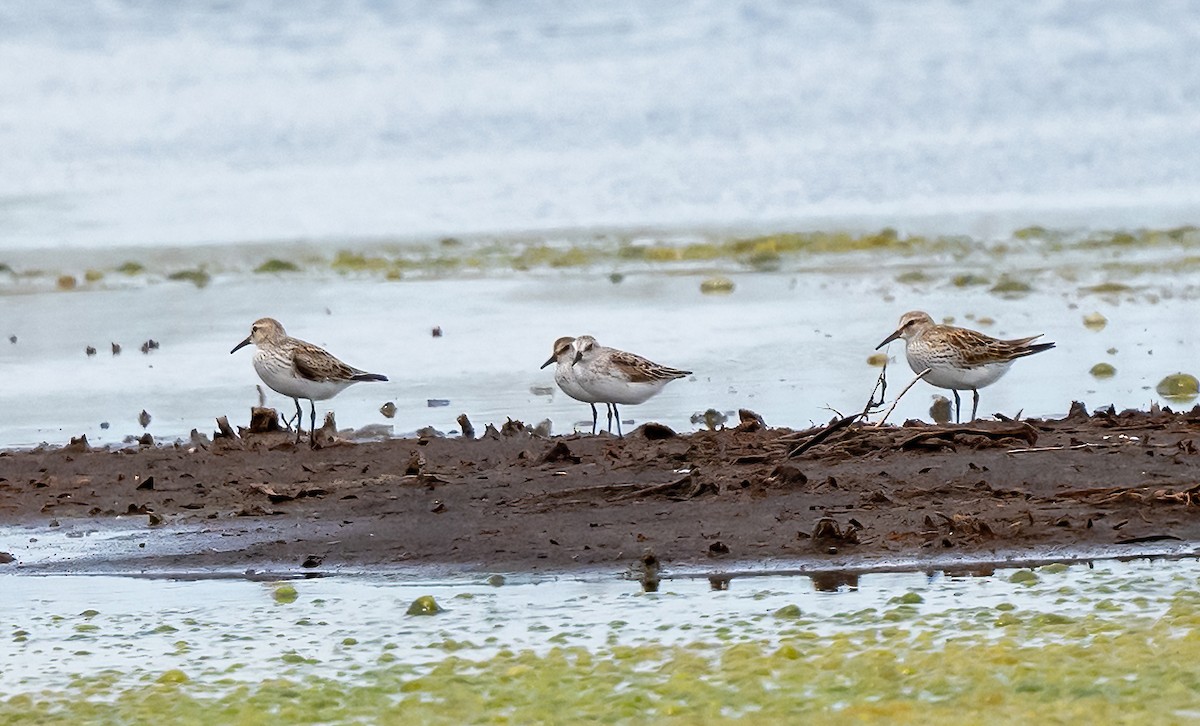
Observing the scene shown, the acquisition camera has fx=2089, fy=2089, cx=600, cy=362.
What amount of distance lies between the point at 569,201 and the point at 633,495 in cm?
1949

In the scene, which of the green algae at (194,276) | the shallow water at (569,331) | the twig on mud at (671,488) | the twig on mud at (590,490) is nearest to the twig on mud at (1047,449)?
the twig on mud at (671,488)

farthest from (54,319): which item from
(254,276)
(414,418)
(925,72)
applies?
(925,72)

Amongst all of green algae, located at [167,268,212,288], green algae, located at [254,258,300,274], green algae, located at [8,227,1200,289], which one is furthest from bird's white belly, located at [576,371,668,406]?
green algae, located at [254,258,300,274]

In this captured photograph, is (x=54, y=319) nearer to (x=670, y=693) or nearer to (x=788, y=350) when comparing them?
(x=788, y=350)

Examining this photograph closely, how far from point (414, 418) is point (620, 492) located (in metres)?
4.34

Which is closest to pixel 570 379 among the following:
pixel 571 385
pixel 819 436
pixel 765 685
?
pixel 571 385

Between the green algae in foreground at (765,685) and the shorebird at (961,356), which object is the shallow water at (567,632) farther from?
the shorebird at (961,356)

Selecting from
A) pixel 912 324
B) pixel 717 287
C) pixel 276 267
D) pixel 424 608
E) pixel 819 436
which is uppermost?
pixel 276 267

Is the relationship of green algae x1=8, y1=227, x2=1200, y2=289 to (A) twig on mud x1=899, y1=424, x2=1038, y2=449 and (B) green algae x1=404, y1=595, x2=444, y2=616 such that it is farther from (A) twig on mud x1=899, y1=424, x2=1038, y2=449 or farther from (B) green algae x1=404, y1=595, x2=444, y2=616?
(B) green algae x1=404, y1=595, x2=444, y2=616

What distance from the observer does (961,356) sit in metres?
14.1

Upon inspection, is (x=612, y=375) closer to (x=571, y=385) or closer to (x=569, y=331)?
(x=571, y=385)

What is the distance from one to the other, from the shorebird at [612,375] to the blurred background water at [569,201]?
783 mm

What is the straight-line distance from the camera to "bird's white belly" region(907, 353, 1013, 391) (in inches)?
555

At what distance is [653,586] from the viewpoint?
962cm
